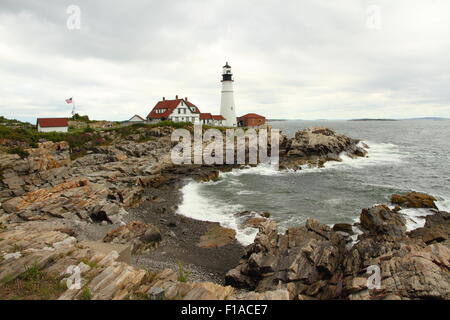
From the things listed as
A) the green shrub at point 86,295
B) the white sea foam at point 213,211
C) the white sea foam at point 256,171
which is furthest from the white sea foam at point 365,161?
the green shrub at point 86,295

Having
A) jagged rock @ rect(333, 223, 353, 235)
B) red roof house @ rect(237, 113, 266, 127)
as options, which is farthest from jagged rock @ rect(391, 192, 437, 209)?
red roof house @ rect(237, 113, 266, 127)

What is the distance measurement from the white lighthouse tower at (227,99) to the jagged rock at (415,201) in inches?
2087

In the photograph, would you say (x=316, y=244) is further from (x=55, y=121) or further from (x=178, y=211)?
(x=55, y=121)

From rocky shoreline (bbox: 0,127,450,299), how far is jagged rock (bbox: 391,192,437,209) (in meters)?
0.11

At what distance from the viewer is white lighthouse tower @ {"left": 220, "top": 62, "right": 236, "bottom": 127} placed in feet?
233

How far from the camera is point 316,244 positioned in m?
14.5

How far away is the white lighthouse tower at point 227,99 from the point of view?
71125 millimetres

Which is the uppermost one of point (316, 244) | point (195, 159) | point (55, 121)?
point (55, 121)

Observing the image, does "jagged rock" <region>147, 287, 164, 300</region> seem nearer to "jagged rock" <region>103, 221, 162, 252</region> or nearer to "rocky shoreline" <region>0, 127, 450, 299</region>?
"rocky shoreline" <region>0, 127, 450, 299</region>

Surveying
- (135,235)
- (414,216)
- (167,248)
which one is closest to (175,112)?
(135,235)

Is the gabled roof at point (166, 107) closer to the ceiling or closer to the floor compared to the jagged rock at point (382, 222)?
closer to the ceiling

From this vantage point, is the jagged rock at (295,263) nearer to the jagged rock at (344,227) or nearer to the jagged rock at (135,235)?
the jagged rock at (344,227)
